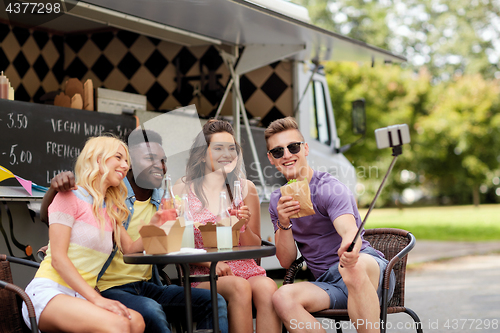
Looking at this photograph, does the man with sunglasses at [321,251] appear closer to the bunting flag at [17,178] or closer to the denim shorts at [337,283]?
the denim shorts at [337,283]

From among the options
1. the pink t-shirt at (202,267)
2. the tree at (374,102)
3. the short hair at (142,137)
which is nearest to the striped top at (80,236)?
the pink t-shirt at (202,267)

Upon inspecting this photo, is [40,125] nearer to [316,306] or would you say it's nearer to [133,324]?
[133,324]

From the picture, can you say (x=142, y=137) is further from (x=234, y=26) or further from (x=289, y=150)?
(x=234, y=26)

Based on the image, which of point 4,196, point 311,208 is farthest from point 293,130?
point 4,196

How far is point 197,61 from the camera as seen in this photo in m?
6.53

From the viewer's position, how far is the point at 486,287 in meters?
6.62

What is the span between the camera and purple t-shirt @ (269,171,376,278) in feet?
9.41

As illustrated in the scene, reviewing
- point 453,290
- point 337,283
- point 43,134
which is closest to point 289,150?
point 337,283

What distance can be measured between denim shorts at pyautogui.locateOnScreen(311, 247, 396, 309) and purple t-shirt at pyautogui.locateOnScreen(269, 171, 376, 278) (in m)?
0.06

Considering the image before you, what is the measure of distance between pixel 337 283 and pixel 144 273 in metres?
1.06

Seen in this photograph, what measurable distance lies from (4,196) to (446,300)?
4.72 metres

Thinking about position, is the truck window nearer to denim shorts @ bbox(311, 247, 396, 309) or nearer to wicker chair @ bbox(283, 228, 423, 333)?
wicker chair @ bbox(283, 228, 423, 333)

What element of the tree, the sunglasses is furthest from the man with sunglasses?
the tree

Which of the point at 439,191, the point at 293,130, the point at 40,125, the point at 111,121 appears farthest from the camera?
the point at 439,191
